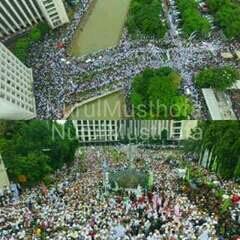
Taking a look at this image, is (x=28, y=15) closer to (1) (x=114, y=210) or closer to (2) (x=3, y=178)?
(2) (x=3, y=178)

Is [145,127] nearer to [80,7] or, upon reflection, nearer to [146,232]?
[146,232]

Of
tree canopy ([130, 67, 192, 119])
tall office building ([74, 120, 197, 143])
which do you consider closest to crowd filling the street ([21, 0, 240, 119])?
tree canopy ([130, 67, 192, 119])

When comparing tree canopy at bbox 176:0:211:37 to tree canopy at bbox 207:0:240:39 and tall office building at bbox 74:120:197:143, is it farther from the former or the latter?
tall office building at bbox 74:120:197:143

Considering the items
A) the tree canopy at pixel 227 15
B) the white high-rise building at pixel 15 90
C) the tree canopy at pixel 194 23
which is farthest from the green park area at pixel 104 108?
the tree canopy at pixel 227 15

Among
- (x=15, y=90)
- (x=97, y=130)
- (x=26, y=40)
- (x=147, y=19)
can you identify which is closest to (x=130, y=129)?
(x=97, y=130)

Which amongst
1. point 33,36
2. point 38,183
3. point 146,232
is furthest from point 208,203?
point 33,36

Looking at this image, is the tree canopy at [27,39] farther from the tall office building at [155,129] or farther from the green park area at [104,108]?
the tall office building at [155,129]
